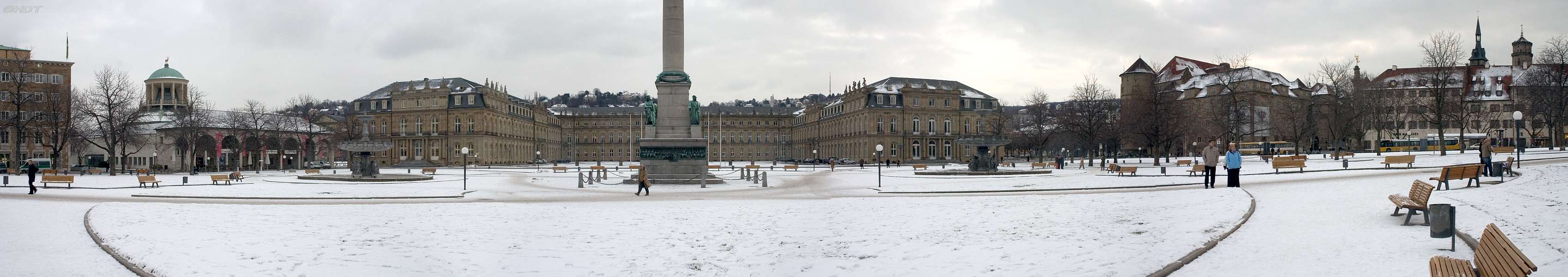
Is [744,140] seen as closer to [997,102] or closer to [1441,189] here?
[997,102]

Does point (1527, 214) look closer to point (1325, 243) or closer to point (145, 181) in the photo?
point (1325, 243)

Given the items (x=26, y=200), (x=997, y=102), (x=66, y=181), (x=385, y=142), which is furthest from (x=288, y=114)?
(x=997, y=102)

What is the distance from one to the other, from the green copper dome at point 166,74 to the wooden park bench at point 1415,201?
104m

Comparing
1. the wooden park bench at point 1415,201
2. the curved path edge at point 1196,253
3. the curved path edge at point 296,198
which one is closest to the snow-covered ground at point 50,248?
the curved path edge at point 296,198

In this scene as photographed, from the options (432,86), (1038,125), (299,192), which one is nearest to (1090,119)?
(1038,125)

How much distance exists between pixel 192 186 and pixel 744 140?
383 feet

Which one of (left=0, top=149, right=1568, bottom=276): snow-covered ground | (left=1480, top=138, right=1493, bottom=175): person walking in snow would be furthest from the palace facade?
(left=0, top=149, right=1568, bottom=276): snow-covered ground

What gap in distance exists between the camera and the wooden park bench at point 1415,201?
14352 mm

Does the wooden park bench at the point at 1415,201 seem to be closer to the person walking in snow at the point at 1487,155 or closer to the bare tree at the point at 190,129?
the person walking in snow at the point at 1487,155

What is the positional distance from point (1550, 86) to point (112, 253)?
219 feet

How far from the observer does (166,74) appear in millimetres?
92688

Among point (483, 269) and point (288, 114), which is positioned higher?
point (288, 114)

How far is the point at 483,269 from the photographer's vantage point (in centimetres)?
1262

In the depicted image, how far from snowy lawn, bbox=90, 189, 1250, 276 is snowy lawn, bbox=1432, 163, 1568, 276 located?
3408 mm
